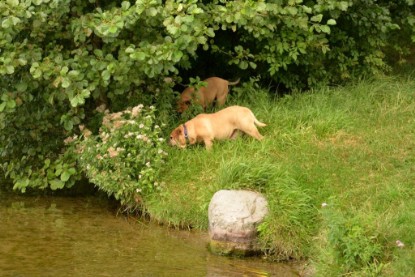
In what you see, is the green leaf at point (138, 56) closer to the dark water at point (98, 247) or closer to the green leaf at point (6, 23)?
the green leaf at point (6, 23)

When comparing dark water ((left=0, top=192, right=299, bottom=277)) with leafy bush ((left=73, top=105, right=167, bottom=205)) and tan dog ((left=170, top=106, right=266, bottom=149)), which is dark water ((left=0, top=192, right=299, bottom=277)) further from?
tan dog ((left=170, top=106, right=266, bottom=149))

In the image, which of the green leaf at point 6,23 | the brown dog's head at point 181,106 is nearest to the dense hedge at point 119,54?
the green leaf at point 6,23

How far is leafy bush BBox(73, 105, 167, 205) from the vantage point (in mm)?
8883

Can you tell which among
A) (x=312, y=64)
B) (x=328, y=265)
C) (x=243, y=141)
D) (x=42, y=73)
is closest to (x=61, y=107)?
(x=42, y=73)

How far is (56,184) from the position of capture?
9.41 meters

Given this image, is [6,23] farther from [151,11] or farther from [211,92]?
[211,92]

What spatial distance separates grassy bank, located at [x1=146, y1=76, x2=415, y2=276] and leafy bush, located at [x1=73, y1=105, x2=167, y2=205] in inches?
9.6

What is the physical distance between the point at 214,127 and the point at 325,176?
1.74 meters

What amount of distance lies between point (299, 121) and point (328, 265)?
336 centimetres

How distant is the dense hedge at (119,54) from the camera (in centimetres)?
866

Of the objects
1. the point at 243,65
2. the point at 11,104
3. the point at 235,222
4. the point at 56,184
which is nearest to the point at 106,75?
the point at 11,104

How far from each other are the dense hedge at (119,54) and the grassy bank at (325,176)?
68 cm

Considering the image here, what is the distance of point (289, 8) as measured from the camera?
9.71 m

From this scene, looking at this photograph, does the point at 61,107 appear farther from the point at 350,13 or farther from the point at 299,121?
the point at 350,13
